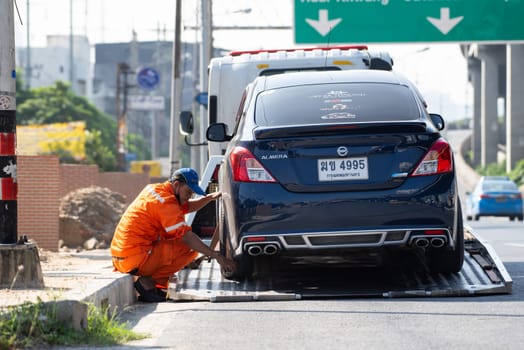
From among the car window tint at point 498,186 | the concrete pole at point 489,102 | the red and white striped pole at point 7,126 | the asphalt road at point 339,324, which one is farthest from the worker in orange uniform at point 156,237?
the concrete pole at point 489,102

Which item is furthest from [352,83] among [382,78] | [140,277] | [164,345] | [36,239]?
[36,239]

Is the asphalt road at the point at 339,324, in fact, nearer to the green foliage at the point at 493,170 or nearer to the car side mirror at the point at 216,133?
the car side mirror at the point at 216,133

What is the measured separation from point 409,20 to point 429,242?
1809 centimetres

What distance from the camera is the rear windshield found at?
10.2 m

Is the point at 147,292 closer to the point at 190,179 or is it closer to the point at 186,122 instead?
the point at 190,179

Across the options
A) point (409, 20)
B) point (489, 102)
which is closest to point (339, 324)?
point (409, 20)

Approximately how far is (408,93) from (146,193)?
96.3 inches

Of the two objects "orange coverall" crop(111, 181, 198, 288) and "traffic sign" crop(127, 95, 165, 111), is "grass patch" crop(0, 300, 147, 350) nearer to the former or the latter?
"orange coverall" crop(111, 181, 198, 288)

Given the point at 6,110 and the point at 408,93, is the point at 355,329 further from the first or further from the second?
the point at 6,110

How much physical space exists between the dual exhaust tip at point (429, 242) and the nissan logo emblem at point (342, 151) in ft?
2.87

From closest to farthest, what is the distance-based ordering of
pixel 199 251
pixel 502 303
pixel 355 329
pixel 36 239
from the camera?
pixel 355 329
pixel 502 303
pixel 199 251
pixel 36 239

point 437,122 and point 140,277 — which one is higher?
point 437,122

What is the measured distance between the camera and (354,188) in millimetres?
9773

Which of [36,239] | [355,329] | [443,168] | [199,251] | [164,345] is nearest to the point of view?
[164,345]
